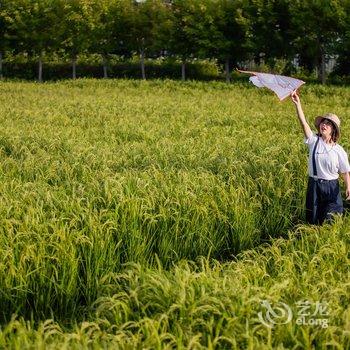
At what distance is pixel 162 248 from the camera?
20.5ft

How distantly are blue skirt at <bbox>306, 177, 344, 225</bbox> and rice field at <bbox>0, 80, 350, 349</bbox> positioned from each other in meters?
0.34

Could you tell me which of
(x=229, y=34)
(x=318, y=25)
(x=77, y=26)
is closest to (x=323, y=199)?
(x=318, y=25)

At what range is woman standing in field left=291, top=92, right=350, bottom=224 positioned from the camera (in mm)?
6762

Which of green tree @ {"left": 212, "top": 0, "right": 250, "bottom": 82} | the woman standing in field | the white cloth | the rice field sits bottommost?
the rice field

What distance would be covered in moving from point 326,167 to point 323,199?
39cm

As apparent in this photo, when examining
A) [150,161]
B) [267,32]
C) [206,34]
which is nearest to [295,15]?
[267,32]

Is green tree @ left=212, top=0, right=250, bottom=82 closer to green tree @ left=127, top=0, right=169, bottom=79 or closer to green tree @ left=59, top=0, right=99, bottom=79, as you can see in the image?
green tree @ left=127, top=0, right=169, bottom=79

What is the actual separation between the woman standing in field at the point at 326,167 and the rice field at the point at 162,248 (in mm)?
402

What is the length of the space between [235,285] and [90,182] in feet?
11.8

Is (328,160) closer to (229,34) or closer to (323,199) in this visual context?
(323,199)

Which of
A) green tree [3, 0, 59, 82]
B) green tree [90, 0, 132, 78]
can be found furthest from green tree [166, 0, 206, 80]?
green tree [3, 0, 59, 82]

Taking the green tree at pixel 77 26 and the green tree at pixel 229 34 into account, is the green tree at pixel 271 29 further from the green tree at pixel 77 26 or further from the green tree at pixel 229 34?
the green tree at pixel 77 26

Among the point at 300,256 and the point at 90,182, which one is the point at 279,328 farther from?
the point at 90,182

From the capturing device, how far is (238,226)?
6797mm
